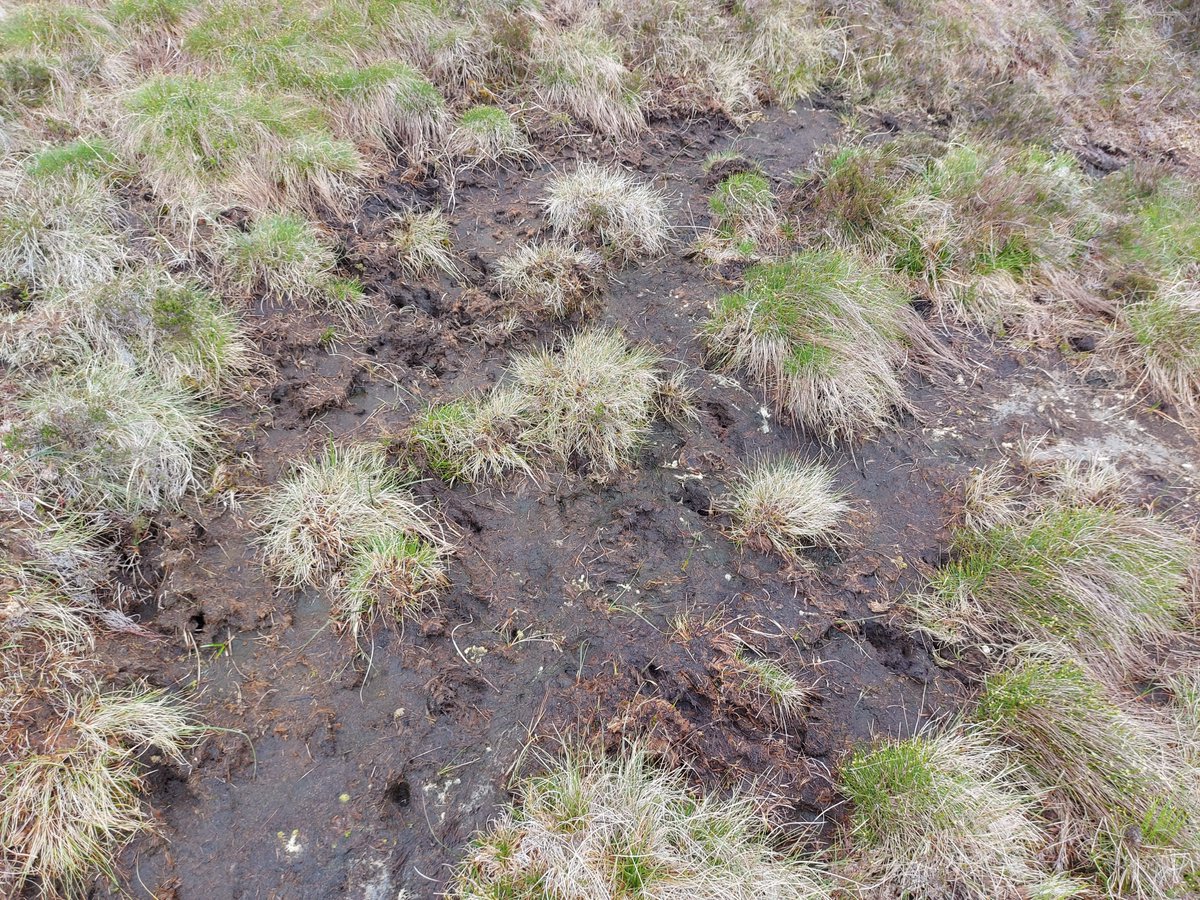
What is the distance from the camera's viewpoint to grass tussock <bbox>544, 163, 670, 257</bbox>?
5188mm

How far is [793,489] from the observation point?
3.64 m

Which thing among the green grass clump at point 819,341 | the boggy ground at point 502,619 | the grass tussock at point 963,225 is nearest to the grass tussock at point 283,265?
the boggy ground at point 502,619

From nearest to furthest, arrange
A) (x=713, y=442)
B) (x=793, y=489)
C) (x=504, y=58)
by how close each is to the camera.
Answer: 1. (x=793, y=489)
2. (x=713, y=442)
3. (x=504, y=58)

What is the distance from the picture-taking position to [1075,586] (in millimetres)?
3289

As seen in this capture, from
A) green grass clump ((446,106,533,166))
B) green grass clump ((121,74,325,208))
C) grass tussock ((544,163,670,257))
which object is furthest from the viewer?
green grass clump ((446,106,533,166))

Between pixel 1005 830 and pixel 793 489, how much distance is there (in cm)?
182

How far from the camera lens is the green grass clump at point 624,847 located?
7.29ft

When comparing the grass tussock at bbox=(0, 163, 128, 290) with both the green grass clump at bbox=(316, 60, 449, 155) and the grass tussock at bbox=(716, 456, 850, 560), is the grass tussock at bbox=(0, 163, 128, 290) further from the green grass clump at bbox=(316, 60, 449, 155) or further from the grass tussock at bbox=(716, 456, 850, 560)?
A: the grass tussock at bbox=(716, 456, 850, 560)

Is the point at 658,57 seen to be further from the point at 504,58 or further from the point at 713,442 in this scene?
the point at 713,442

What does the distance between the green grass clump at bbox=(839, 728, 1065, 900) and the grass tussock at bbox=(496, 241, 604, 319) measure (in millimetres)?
3456

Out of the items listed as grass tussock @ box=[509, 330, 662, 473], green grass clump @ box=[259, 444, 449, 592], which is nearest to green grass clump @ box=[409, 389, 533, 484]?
grass tussock @ box=[509, 330, 662, 473]

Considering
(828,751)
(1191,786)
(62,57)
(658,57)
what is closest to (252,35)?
(62,57)

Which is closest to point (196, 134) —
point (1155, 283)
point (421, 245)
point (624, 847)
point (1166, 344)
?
point (421, 245)

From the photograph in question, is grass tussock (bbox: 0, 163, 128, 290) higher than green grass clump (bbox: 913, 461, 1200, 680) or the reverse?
higher
